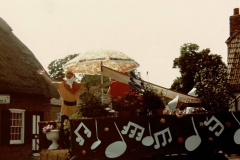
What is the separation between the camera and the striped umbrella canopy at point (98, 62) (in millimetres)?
10180

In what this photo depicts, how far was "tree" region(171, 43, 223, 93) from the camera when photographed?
43562 mm

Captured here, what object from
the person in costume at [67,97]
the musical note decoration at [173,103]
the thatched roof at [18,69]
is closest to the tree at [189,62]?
the thatched roof at [18,69]

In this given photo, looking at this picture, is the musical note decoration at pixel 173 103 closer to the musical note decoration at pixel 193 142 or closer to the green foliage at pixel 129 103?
the green foliage at pixel 129 103

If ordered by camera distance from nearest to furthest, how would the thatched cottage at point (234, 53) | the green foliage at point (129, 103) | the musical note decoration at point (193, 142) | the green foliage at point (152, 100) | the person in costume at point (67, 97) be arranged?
the musical note decoration at point (193, 142) < the green foliage at point (129, 103) < the green foliage at point (152, 100) < the person in costume at point (67, 97) < the thatched cottage at point (234, 53)

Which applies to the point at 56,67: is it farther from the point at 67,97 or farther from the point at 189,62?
the point at 67,97

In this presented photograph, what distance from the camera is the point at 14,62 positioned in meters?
24.2

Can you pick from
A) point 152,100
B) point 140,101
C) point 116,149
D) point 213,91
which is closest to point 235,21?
point 213,91

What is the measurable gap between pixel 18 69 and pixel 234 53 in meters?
11.3

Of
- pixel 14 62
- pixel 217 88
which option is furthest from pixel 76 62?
pixel 14 62

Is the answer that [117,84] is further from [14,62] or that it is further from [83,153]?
[14,62]

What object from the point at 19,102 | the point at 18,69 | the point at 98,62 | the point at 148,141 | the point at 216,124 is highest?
the point at 18,69

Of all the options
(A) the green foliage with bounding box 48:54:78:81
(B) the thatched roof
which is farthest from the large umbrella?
(A) the green foliage with bounding box 48:54:78:81

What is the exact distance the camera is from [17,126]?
23.2m

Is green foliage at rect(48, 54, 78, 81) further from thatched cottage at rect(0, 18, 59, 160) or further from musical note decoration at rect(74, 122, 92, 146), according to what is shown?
musical note decoration at rect(74, 122, 92, 146)
